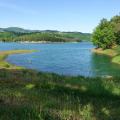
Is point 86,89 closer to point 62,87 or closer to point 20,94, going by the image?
point 62,87

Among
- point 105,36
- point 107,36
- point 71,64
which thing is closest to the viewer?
point 71,64

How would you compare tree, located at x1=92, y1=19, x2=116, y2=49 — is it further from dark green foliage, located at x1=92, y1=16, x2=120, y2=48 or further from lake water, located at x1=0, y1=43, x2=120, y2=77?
lake water, located at x1=0, y1=43, x2=120, y2=77

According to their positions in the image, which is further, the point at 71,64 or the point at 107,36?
the point at 107,36

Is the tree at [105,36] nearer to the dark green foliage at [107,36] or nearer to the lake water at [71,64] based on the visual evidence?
the dark green foliage at [107,36]

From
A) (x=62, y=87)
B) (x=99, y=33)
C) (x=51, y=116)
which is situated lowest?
(x=62, y=87)

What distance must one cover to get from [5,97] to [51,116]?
302cm

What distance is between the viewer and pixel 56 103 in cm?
632

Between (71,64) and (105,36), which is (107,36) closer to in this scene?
(105,36)

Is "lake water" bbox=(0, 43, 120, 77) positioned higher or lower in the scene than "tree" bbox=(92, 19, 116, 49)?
lower

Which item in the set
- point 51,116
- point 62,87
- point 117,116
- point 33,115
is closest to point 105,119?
point 117,116

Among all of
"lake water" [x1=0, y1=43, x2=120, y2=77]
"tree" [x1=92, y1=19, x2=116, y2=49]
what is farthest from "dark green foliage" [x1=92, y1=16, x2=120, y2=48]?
"lake water" [x1=0, y1=43, x2=120, y2=77]

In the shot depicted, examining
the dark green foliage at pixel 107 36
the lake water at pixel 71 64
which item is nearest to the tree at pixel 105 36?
the dark green foliage at pixel 107 36

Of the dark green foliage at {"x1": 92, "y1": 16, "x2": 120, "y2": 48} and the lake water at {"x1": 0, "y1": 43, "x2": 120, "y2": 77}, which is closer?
the lake water at {"x1": 0, "y1": 43, "x2": 120, "y2": 77}

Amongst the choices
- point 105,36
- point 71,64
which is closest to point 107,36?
point 105,36
